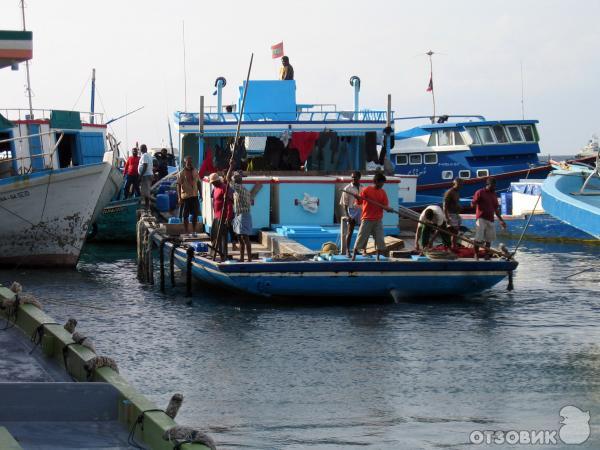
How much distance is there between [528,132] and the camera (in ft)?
140

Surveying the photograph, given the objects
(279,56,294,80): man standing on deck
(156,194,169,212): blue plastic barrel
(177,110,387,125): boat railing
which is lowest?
(156,194,169,212): blue plastic barrel

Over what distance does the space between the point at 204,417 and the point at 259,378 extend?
2087mm

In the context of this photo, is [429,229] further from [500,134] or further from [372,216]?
[500,134]

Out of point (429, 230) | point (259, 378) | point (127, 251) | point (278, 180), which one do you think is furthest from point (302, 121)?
point (259, 378)

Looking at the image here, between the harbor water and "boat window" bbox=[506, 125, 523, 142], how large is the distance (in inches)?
798

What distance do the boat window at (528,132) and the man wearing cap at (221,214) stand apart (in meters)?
25.5

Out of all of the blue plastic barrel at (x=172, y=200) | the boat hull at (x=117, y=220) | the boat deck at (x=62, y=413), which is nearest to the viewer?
the boat deck at (x=62, y=413)

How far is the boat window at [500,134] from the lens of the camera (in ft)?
137

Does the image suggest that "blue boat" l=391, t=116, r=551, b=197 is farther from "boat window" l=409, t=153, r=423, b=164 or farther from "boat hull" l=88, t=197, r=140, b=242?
"boat hull" l=88, t=197, r=140, b=242

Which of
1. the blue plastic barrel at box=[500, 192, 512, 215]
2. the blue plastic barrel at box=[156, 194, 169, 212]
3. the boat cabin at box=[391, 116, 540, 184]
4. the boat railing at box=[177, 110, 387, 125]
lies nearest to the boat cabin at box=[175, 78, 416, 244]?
the boat railing at box=[177, 110, 387, 125]

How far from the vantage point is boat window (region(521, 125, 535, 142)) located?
42344 millimetres

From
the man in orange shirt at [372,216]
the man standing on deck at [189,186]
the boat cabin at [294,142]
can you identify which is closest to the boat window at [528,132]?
the boat cabin at [294,142]

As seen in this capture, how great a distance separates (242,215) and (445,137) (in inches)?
982

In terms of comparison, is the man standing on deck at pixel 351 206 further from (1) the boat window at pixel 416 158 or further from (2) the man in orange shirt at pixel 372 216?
(1) the boat window at pixel 416 158
